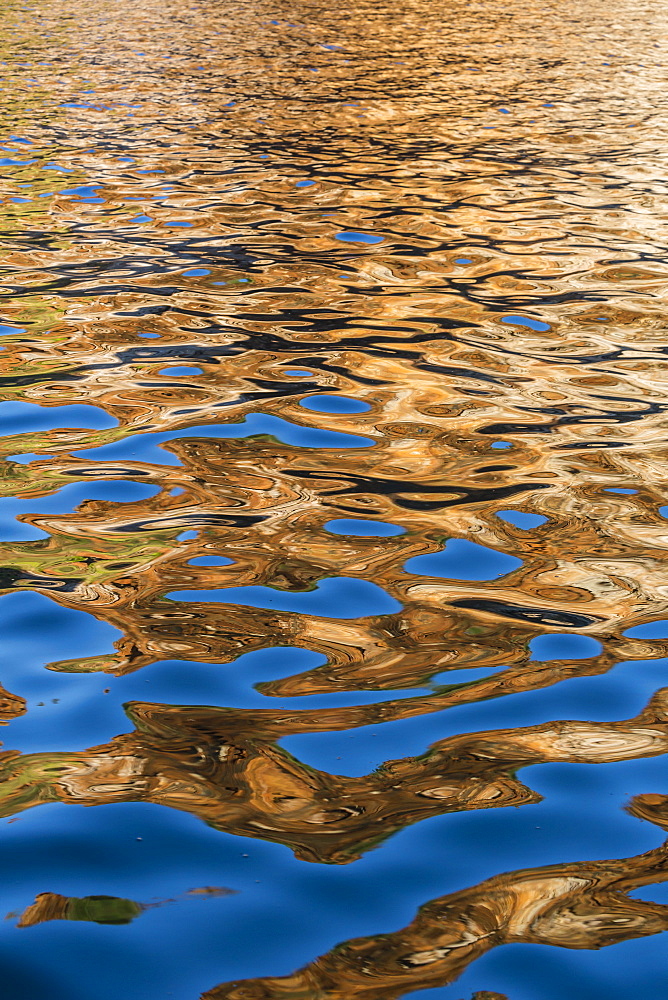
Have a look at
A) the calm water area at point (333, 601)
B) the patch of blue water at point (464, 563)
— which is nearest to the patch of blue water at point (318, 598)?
the calm water area at point (333, 601)

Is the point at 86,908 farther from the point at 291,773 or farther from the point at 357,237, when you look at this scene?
the point at 357,237

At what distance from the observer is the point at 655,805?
2.92 metres

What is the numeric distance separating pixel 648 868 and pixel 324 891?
84cm

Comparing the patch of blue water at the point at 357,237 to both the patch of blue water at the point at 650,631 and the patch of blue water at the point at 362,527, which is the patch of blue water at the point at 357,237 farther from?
the patch of blue water at the point at 650,631

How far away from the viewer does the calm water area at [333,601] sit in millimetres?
2463

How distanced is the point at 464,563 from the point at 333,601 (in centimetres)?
64

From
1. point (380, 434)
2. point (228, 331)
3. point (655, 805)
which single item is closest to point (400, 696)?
point (655, 805)

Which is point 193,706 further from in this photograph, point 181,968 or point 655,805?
point 655,805

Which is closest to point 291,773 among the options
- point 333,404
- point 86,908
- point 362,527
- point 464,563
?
point 86,908

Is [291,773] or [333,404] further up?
[333,404]

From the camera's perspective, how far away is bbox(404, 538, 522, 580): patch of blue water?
166 inches

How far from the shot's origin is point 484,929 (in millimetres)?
2445

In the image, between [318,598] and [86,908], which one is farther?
[318,598]

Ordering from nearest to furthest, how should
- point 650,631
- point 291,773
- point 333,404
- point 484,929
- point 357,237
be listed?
point 484,929 → point 291,773 → point 650,631 → point 333,404 → point 357,237
